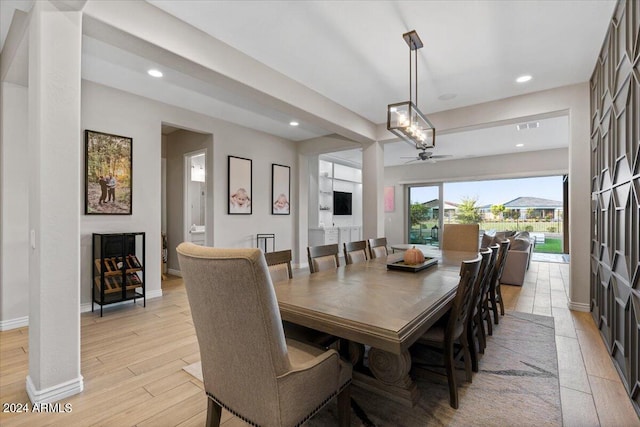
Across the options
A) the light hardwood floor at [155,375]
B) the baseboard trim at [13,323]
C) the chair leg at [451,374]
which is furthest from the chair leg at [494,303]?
the baseboard trim at [13,323]

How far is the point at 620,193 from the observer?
7.23 feet

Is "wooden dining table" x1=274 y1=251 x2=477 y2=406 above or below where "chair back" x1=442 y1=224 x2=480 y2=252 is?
below

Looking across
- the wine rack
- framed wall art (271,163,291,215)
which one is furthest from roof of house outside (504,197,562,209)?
the wine rack

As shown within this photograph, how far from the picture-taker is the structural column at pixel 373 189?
17.4ft

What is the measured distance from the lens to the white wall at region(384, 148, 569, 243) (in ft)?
23.6

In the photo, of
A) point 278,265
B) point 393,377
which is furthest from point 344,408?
point 278,265

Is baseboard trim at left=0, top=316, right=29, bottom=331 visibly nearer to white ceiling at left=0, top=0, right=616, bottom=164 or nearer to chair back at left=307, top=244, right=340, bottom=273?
white ceiling at left=0, top=0, right=616, bottom=164

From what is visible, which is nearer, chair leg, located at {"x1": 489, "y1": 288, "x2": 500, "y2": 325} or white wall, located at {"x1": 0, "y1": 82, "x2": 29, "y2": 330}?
white wall, located at {"x1": 0, "y1": 82, "x2": 29, "y2": 330}

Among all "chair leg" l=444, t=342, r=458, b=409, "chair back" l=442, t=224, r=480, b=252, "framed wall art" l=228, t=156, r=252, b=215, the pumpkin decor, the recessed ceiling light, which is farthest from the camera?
"framed wall art" l=228, t=156, r=252, b=215

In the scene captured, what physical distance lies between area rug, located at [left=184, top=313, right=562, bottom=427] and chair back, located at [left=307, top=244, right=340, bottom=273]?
102 centimetres

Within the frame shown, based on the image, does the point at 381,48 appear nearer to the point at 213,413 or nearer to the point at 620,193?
the point at 620,193

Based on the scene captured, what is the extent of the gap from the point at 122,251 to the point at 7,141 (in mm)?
1516

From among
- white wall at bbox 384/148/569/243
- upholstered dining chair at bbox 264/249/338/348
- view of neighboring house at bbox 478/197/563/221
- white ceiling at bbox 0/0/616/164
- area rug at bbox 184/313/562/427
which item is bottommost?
area rug at bbox 184/313/562/427

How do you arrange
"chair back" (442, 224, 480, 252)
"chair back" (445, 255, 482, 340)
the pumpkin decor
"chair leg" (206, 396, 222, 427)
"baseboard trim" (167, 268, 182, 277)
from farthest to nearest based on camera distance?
"baseboard trim" (167, 268, 182, 277), "chair back" (442, 224, 480, 252), the pumpkin decor, "chair back" (445, 255, 482, 340), "chair leg" (206, 396, 222, 427)
